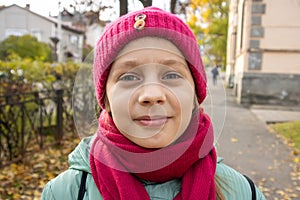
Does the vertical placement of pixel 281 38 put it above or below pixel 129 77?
above

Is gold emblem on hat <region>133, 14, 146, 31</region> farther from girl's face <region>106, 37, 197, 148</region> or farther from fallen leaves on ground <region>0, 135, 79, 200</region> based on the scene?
fallen leaves on ground <region>0, 135, 79, 200</region>

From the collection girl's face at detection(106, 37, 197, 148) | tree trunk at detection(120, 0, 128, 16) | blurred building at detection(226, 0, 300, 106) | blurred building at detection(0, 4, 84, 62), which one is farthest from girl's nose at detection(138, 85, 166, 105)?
blurred building at detection(226, 0, 300, 106)

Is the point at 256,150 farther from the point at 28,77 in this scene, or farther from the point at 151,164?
the point at 151,164

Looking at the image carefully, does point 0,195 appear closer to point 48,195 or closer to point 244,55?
point 48,195

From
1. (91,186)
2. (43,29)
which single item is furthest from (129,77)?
(43,29)

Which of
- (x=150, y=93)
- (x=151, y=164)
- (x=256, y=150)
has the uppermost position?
(x=150, y=93)

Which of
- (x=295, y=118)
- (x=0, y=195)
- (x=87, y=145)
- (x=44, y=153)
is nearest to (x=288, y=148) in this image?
(x=295, y=118)

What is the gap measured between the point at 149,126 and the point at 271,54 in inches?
421

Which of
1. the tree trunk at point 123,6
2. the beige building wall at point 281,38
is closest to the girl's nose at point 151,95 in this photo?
the tree trunk at point 123,6

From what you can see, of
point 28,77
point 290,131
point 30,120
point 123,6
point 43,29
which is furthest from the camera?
point 43,29

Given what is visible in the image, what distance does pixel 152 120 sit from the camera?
3.49ft

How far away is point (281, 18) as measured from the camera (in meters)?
10.6

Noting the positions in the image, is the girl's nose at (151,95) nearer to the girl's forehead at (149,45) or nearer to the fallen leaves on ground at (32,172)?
the girl's forehead at (149,45)

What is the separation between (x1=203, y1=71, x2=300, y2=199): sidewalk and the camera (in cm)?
143
